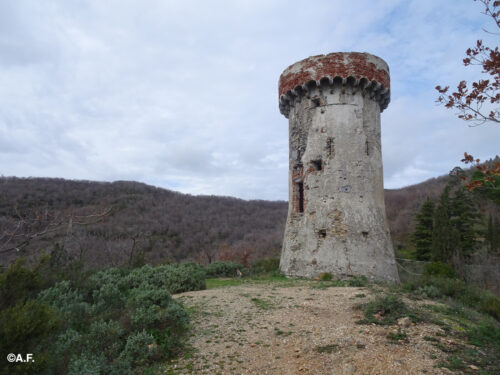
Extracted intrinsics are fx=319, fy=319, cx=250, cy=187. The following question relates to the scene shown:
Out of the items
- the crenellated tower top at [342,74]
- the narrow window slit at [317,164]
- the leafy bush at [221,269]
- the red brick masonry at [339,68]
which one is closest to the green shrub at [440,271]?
the narrow window slit at [317,164]

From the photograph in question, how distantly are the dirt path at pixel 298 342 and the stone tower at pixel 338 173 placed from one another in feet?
10.6

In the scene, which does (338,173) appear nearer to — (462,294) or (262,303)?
(462,294)

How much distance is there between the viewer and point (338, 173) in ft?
34.4

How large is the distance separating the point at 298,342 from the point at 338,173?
22.5ft

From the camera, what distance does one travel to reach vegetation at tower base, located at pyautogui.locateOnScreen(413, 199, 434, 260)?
20672 millimetres

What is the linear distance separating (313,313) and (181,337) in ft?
8.01

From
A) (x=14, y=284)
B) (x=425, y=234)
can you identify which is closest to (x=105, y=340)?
(x=14, y=284)

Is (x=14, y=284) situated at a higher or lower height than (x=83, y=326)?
higher

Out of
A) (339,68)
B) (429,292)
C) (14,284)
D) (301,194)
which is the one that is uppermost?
(339,68)

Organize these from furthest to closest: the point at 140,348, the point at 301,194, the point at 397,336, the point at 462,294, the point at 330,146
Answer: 1. the point at 301,194
2. the point at 330,146
3. the point at 462,294
4. the point at 397,336
5. the point at 140,348

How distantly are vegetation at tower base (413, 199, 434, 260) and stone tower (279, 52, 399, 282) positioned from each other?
12.2 metres

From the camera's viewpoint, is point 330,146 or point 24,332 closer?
point 24,332

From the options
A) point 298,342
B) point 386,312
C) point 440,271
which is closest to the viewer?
point 298,342

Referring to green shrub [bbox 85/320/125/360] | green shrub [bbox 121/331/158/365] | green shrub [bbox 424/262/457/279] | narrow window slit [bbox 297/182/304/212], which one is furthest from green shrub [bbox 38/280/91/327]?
green shrub [bbox 424/262/457/279]
